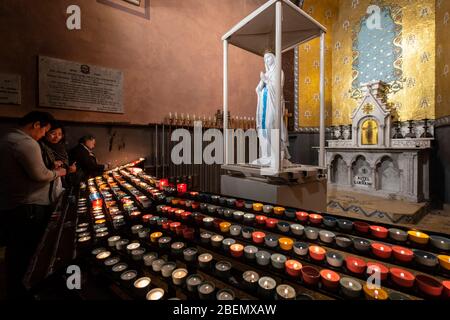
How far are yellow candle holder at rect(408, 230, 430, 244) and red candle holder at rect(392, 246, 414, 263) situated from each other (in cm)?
8

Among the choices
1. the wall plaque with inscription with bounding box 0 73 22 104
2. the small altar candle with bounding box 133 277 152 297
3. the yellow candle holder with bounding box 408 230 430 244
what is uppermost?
the wall plaque with inscription with bounding box 0 73 22 104

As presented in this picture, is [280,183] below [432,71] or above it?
below

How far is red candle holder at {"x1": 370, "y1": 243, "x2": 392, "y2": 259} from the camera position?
2.85ft

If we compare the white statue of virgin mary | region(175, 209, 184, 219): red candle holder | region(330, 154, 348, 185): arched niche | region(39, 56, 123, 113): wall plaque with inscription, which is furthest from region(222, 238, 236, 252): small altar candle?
region(330, 154, 348, 185): arched niche

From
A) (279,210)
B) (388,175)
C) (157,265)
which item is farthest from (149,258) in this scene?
(388,175)

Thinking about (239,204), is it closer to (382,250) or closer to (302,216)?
(302,216)

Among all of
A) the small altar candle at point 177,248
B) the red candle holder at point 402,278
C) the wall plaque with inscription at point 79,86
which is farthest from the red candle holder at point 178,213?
the wall plaque with inscription at point 79,86

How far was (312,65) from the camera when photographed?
7.12 m

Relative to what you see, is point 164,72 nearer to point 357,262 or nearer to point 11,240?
point 11,240

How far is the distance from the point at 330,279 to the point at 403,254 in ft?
1.10

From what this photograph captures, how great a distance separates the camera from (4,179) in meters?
1.67

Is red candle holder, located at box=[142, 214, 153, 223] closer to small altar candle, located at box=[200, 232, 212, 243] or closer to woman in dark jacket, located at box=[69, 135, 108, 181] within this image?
small altar candle, located at box=[200, 232, 212, 243]

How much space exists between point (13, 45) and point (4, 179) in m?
2.62

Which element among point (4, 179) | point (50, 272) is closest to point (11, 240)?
point (4, 179)
